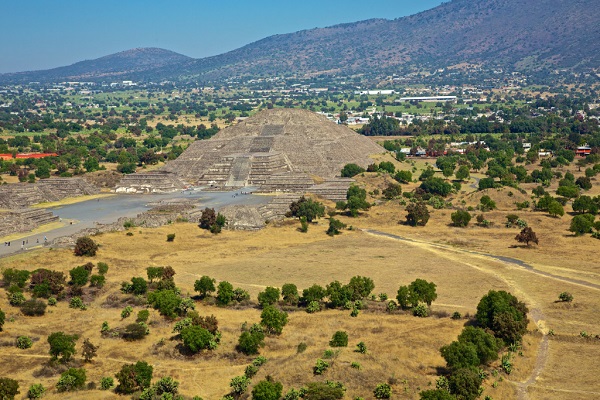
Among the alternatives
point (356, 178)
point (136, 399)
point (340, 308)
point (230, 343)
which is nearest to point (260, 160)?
point (356, 178)

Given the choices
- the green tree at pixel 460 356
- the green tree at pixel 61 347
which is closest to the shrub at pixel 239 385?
the green tree at pixel 61 347

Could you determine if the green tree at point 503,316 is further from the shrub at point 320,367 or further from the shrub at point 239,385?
the shrub at point 239,385

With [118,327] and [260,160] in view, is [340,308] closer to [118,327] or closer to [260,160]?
[118,327]

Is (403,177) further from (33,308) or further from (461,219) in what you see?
(33,308)

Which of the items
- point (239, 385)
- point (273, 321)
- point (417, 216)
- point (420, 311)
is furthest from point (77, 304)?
point (417, 216)

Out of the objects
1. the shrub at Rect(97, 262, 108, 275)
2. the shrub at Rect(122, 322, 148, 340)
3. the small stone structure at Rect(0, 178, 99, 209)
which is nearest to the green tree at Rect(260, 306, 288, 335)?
the shrub at Rect(122, 322, 148, 340)

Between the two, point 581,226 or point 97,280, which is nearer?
point 97,280
